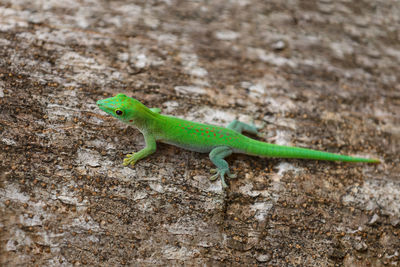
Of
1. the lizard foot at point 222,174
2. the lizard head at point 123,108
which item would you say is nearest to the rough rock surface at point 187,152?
the lizard foot at point 222,174

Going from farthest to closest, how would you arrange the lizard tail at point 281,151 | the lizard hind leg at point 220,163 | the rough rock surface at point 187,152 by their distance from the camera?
the lizard tail at point 281,151
the lizard hind leg at point 220,163
the rough rock surface at point 187,152

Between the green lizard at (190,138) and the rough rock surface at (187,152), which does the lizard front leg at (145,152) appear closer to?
the green lizard at (190,138)

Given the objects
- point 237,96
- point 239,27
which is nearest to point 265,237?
point 237,96

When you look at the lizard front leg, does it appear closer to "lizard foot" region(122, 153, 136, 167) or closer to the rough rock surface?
"lizard foot" region(122, 153, 136, 167)

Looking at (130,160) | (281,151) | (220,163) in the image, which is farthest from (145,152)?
(281,151)

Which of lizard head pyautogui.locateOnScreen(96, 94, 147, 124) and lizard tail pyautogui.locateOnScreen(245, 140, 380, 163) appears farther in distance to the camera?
lizard tail pyautogui.locateOnScreen(245, 140, 380, 163)

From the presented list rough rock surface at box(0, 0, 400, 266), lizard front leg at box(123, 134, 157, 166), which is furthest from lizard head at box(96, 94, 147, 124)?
rough rock surface at box(0, 0, 400, 266)

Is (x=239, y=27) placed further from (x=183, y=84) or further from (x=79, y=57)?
(x=79, y=57)
